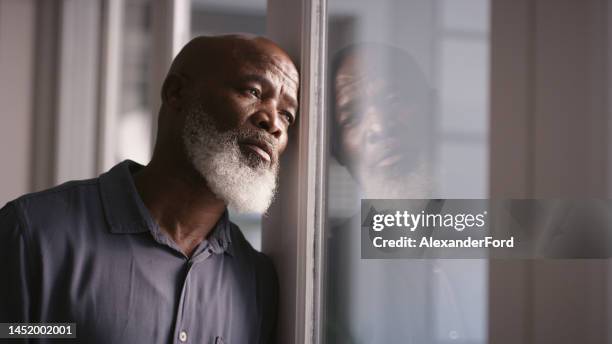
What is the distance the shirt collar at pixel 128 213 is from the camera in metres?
0.99

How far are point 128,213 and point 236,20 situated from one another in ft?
2.44

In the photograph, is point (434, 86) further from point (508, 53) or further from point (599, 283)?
point (599, 283)

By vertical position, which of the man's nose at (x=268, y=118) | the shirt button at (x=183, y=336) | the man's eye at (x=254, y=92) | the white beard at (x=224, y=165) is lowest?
the shirt button at (x=183, y=336)

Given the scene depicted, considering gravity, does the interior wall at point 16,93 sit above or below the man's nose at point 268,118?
above

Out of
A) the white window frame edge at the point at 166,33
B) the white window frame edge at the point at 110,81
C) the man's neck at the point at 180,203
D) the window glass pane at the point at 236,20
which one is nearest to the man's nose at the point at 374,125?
the man's neck at the point at 180,203

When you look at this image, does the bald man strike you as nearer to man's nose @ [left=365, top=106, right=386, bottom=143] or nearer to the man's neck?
the man's neck

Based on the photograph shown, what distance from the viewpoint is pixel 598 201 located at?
0.64 metres

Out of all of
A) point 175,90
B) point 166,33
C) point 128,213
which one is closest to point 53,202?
point 128,213

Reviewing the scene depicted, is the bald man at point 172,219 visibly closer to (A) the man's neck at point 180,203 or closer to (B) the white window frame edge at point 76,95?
(A) the man's neck at point 180,203

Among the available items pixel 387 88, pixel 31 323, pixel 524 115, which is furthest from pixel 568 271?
pixel 31 323

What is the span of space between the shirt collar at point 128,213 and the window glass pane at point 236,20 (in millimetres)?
313

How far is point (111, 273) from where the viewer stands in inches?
37.4

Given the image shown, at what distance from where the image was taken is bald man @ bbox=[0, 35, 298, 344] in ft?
3.07

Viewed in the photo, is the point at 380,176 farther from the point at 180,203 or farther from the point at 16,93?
the point at 16,93
